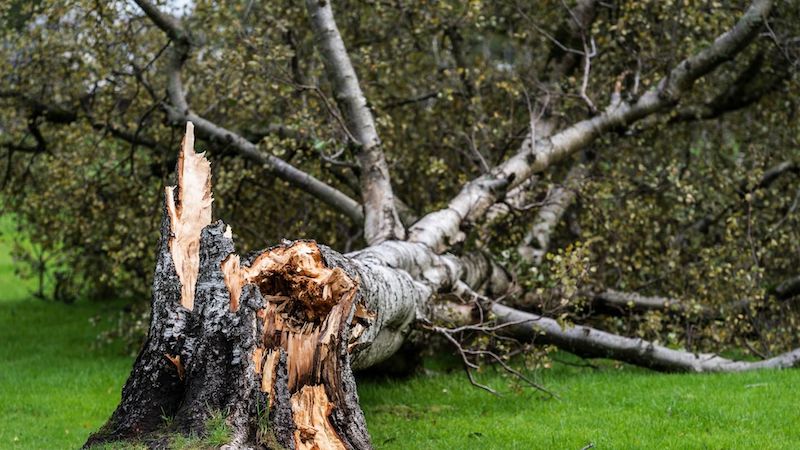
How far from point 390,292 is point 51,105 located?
23.2 feet

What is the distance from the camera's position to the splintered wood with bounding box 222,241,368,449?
5.36 metres

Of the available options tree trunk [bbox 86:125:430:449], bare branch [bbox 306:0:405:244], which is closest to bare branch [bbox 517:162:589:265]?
bare branch [bbox 306:0:405:244]

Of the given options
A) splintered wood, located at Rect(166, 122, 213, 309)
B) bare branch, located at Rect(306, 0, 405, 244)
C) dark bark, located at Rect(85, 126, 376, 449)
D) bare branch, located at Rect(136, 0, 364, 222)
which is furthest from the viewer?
bare branch, located at Rect(136, 0, 364, 222)

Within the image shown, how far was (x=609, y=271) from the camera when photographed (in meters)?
11.8

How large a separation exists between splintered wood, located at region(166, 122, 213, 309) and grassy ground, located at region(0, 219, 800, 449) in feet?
8.01

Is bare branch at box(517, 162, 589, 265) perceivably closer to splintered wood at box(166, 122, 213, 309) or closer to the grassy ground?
the grassy ground

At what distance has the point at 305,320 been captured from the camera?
5.73 metres

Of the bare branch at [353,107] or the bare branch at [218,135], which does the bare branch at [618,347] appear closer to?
the bare branch at [353,107]

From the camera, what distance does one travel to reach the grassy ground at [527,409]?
7.19 m

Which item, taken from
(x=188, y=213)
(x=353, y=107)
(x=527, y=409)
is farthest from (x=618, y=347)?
(x=188, y=213)

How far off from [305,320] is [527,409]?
3.20m

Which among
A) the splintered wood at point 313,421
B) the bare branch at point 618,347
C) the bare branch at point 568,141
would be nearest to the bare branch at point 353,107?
the bare branch at point 568,141

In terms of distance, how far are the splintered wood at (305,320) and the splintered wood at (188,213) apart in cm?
32

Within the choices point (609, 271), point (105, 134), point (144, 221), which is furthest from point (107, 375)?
point (609, 271)
